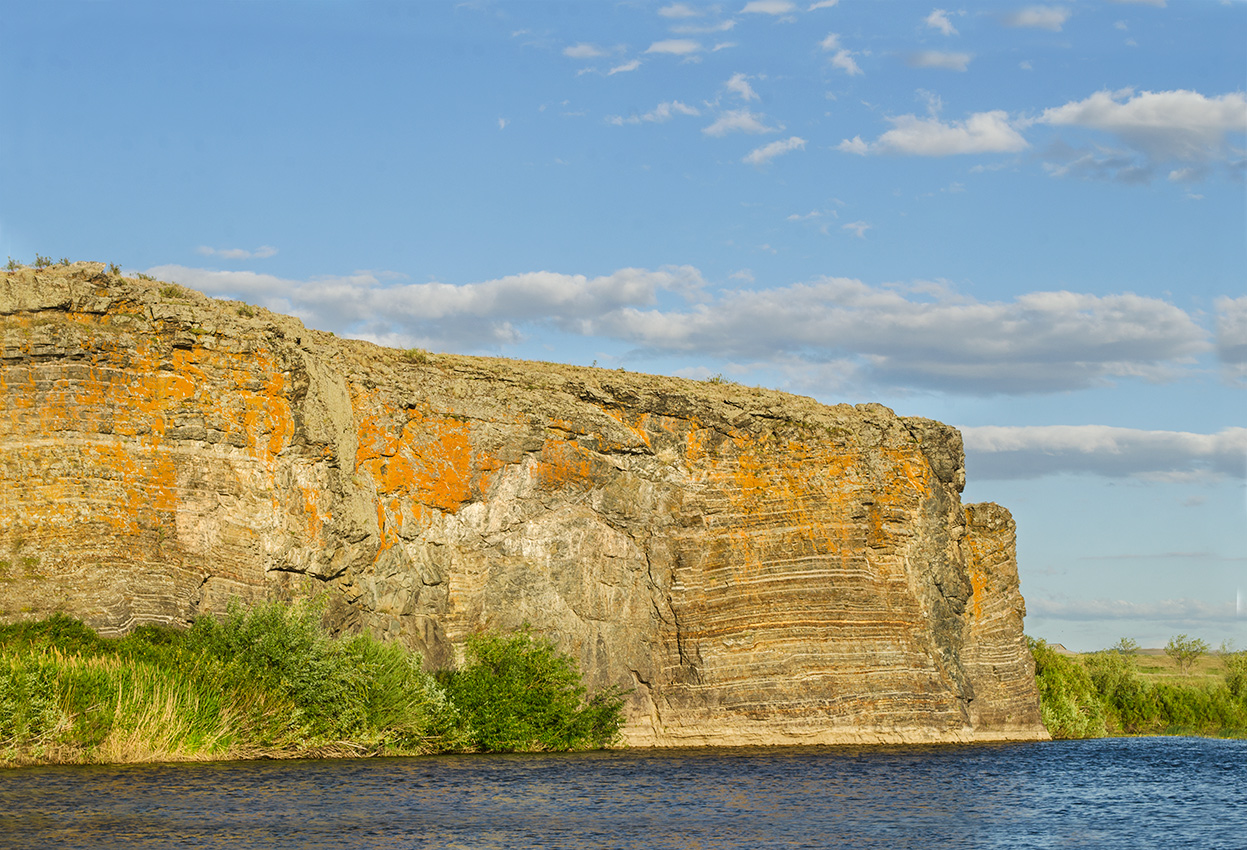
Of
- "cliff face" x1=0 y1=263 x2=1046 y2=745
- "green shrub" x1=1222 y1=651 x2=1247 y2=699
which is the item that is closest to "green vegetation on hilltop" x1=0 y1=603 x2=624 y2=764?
"cliff face" x1=0 y1=263 x2=1046 y2=745

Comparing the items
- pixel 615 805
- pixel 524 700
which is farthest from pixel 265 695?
pixel 615 805

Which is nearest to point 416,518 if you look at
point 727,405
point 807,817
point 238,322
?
point 238,322

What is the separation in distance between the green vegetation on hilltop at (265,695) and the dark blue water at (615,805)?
87 centimetres

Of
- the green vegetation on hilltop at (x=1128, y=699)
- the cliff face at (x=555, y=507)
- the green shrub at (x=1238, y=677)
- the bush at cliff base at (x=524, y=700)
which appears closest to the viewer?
the cliff face at (x=555, y=507)

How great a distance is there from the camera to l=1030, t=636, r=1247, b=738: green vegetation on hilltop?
5275 cm

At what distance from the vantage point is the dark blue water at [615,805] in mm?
19047

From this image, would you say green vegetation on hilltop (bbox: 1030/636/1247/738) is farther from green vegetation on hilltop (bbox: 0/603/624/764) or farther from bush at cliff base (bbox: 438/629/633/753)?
green vegetation on hilltop (bbox: 0/603/624/764)

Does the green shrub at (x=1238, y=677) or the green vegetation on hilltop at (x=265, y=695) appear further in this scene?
the green shrub at (x=1238, y=677)

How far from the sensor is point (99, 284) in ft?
108

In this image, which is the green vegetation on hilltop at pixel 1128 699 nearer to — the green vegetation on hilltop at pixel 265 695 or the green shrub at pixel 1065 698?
the green shrub at pixel 1065 698

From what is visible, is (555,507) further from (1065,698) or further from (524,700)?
(1065,698)

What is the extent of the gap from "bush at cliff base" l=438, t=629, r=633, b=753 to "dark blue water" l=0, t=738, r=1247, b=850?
1.46 m

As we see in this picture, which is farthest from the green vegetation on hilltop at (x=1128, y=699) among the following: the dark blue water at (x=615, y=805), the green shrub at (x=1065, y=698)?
the dark blue water at (x=615, y=805)

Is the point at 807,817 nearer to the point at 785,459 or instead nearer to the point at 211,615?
the point at 211,615
